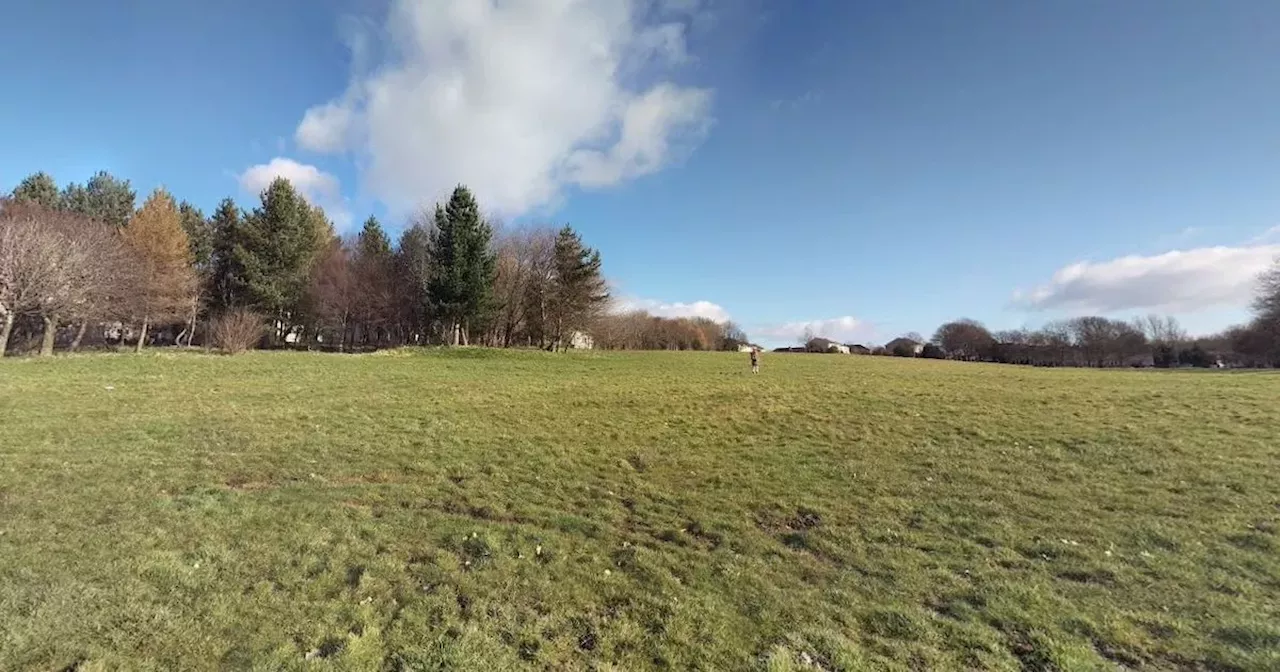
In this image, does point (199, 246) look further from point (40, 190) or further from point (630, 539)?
point (630, 539)

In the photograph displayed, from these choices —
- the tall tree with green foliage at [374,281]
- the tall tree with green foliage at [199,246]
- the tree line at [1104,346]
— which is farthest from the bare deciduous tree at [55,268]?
the tree line at [1104,346]

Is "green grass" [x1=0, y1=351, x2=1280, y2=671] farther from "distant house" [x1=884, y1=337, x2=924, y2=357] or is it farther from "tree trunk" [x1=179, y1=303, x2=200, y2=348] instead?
"distant house" [x1=884, y1=337, x2=924, y2=357]

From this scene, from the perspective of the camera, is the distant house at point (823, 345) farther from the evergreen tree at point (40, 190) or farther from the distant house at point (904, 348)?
the evergreen tree at point (40, 190)

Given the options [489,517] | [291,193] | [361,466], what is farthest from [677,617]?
[291,193]

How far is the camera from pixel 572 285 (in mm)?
52219

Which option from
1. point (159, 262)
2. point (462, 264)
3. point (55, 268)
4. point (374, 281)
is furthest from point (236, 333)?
point (374, 281)

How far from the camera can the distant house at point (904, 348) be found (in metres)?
115

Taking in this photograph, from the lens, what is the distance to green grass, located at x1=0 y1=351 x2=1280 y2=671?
4.97 m

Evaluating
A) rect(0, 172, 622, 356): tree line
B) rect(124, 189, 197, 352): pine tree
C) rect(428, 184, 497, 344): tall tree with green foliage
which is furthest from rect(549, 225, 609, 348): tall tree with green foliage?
rect(124, 189, 197, 352): pine tree

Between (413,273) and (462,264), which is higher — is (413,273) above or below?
above

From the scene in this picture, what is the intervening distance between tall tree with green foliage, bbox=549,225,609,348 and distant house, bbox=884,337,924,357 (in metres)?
80.4

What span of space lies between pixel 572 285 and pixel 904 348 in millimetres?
89388

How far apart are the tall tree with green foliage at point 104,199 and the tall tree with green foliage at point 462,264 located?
98.6ft

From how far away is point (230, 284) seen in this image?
54469 mm
